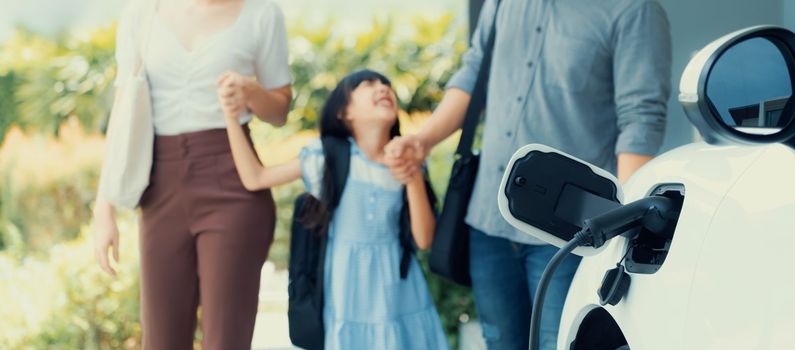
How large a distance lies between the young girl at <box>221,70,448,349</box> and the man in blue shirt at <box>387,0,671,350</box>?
0.54 feet

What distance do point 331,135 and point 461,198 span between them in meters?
0.46

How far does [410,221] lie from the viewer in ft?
9.30

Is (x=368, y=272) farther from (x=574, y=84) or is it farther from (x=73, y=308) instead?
(x=73, y=308)

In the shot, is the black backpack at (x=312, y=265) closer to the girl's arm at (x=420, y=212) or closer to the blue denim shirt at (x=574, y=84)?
the girl's arm at (x=420, y=212)

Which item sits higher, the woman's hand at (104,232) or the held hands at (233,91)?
the held hands at (233,91)

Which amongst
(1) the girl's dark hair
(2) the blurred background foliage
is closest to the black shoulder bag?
(1) the girl's dark hair

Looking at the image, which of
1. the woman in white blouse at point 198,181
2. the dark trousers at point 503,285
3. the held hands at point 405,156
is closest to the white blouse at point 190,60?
the woman in white blouse at point 198,181

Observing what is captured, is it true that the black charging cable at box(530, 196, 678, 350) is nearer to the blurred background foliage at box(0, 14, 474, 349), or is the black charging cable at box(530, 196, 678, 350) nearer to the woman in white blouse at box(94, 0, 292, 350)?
the woman in white blouse at box(94, 0, 292, 350)

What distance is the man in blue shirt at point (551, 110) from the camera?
2285mm

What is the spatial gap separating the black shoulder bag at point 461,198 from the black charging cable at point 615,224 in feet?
4.74

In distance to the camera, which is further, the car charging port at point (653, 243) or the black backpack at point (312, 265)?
the black backpack at point (312, 265)

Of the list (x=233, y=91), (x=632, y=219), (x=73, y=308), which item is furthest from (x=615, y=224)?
(x=73, y=308)

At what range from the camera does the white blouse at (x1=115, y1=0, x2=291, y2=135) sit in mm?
2680

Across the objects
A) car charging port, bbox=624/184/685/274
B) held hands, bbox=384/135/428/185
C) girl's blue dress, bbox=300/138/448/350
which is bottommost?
girl's blue dress, bbox=300/138/448/350
